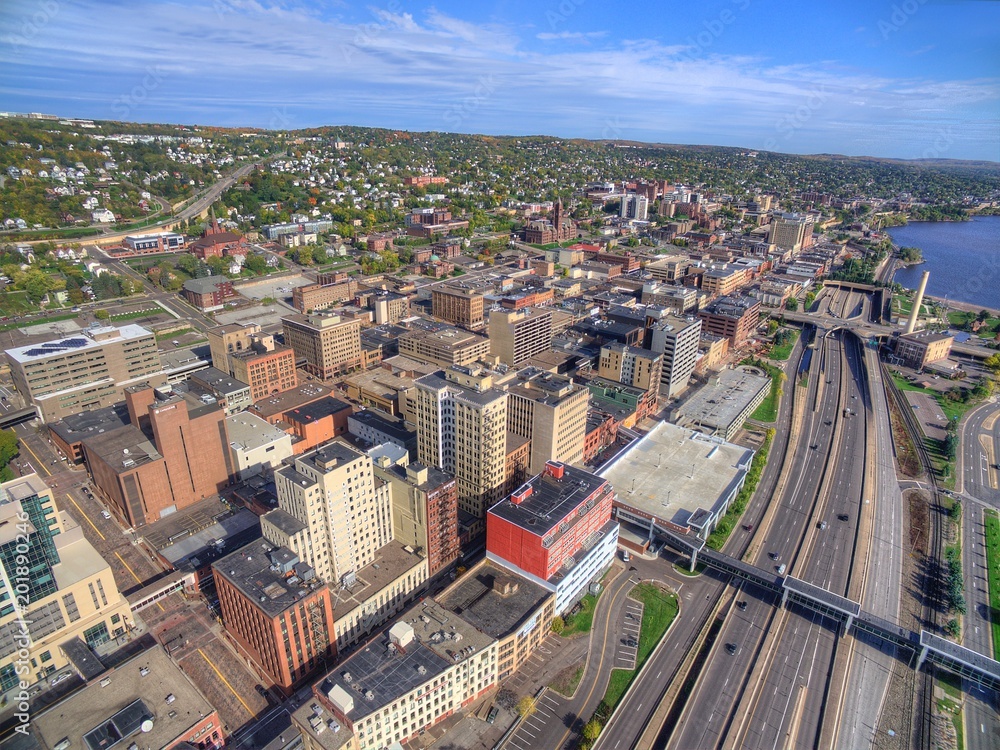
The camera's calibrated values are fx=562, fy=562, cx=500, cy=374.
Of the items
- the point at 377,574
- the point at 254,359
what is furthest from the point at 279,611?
the point at 254,359

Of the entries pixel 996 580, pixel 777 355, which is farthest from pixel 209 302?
pixel 996 580

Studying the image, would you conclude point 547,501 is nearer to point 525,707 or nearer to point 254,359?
point 525,707

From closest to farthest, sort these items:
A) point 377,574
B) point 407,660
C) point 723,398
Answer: point 407,660 < point 377,574 < point 723,398

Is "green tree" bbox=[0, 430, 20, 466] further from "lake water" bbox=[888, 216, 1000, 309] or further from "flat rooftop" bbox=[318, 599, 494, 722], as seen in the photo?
"lake water" bbox=[888, 216, 1000, 309]

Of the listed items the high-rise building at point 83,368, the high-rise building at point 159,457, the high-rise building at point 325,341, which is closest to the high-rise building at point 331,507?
the high-rise building at point 159,457

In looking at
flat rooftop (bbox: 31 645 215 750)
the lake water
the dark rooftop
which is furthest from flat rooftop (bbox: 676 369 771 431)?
the lake water
